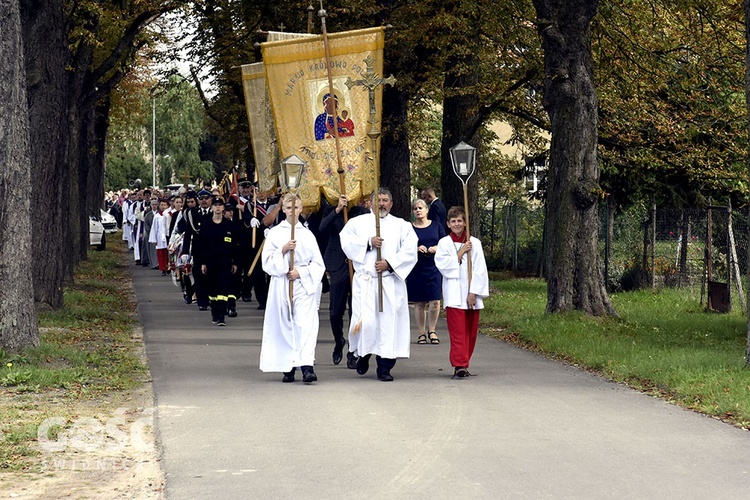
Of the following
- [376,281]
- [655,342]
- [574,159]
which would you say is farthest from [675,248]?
[376,281]

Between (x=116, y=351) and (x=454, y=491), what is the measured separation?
8.40 m

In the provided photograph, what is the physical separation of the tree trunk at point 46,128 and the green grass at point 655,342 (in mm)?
6283

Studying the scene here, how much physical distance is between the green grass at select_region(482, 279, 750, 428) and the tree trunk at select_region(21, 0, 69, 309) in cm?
628

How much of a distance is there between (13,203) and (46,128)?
5.24 metres

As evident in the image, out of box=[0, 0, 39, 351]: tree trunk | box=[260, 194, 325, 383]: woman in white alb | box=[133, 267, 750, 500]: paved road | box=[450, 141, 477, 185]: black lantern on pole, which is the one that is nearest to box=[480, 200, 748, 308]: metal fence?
box=[450, 141, 477, 185]: black lantern on pole

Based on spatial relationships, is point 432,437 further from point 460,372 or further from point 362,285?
point 362,285

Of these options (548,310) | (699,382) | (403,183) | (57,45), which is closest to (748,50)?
(699,382)

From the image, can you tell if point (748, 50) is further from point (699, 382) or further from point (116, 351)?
point (116, 351)

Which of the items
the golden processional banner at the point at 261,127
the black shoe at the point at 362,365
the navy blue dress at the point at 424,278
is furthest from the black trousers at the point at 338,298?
the golden processional banner at the point at 261,127

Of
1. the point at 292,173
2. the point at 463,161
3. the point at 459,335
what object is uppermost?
the point at 463,161

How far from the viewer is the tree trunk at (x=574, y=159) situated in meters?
18.5

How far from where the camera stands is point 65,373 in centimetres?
1273

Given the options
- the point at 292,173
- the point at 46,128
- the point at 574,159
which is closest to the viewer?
the point at 292,173

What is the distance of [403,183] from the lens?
27297 millimetres
